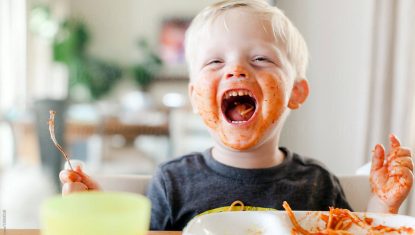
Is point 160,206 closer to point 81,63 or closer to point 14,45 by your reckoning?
point 14,45

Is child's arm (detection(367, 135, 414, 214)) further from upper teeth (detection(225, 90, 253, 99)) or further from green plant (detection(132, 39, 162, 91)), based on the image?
green plant (detection(132, 39, 162, 91))

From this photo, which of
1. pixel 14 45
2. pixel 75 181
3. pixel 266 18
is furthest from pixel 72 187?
pixel 14 45

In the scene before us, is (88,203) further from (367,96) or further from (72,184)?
(367,96)

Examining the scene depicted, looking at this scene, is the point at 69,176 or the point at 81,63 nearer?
the point at 69,176

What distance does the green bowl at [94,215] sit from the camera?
342 millimetres

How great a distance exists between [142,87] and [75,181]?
356 cm

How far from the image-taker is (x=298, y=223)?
0.60m

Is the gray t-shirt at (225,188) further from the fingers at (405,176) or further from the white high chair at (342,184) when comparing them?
the fingers at (405,176)

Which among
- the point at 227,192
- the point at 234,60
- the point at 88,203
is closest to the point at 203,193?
the point at 227,192

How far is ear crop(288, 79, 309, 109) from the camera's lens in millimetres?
940

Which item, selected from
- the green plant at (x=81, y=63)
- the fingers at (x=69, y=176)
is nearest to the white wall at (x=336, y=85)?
the fingers at (x=69, y=176)

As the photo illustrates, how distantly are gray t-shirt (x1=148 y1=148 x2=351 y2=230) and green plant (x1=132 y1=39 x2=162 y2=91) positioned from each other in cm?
321

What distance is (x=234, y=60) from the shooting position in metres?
0.81

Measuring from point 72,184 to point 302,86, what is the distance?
530 millimetres
